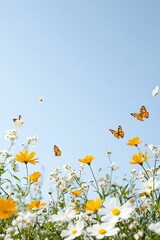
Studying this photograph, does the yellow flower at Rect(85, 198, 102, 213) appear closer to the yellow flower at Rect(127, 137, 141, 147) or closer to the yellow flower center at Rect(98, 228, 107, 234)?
the yellow flower center at Rect(98, 228, 107, 234)

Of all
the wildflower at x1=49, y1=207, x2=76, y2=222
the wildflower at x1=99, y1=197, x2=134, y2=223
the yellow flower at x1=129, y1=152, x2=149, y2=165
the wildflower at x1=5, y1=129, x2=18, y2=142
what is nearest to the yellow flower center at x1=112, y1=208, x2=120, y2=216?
the wildflower at x1=99, y1=197, x2=134, y2=223

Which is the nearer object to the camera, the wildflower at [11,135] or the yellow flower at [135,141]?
the yellow flower at [135,141]

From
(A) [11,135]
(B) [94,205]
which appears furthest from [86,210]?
(A) [11,135]

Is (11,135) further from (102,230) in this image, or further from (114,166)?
(102,230)

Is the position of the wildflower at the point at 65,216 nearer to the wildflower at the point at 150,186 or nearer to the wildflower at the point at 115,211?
the wildflower at the point at 115,211

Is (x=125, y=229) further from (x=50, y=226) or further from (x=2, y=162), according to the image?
(x=2, y=162)

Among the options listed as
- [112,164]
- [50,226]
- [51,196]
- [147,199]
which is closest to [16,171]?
[51,196]

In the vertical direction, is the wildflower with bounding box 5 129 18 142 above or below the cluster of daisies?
above

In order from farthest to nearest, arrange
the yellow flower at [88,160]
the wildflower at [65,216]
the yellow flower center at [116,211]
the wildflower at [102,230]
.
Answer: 1. the yellow flower at [88,160]
2. the wildflower at [65,216]
3. the yellow flower center at [116,211]
4. the wildflower at [102,230]

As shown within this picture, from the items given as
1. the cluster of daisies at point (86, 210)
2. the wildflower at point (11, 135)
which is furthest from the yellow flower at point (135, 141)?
the wildflower at point (11, 135)

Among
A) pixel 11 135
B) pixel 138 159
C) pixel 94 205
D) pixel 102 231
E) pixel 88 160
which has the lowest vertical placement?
pixel 102 231

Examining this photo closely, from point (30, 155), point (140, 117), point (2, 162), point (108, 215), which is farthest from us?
point (140, 117)
